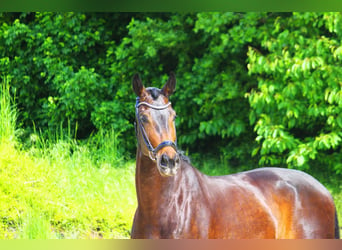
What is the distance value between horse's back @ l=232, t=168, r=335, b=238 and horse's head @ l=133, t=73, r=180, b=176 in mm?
840

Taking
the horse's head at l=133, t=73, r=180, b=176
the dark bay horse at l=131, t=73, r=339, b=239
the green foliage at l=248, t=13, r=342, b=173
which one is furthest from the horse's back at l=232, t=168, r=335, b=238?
the green foliage at l=248, t=13, r=342, b=173

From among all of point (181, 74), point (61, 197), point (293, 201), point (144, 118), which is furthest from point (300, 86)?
point (144, 118)

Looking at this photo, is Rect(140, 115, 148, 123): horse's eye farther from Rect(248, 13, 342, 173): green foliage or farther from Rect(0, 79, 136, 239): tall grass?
Rect(248, 13, 342, 173): green foliage

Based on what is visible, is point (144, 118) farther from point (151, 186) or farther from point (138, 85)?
point (151, 186)

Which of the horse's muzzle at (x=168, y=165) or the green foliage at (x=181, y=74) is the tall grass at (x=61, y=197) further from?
the horse's muzzle at (x=168, y=165)

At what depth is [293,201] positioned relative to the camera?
2.91 meters

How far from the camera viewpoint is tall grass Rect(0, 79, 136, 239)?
3844 mm

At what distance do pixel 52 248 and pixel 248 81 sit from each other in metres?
6.25

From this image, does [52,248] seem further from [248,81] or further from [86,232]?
[248,81]

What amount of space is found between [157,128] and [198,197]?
0.43 meters

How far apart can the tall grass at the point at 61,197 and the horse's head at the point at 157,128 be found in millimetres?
1823

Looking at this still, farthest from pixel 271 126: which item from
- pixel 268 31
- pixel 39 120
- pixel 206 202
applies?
pixel 39 120

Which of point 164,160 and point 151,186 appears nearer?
point 164,160

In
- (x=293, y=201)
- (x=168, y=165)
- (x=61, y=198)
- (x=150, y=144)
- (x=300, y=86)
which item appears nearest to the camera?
(x=168, y=165)
